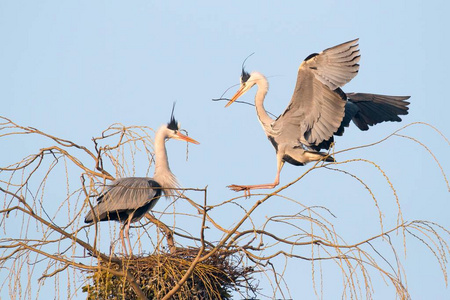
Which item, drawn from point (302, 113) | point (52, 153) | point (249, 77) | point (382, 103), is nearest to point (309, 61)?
point (302, 113)

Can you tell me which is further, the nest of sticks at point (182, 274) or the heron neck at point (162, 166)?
the heron neck at point (162, 166)

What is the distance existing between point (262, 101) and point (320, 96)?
1349 mm

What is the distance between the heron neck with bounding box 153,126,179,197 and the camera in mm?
8000

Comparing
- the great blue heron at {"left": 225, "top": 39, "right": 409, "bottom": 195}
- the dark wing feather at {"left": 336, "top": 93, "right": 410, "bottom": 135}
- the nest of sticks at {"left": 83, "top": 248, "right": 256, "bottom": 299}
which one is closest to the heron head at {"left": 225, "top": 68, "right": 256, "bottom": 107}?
the great blue heron at {"left": 225, "top": 39, "right": 409, "bottom": 195}

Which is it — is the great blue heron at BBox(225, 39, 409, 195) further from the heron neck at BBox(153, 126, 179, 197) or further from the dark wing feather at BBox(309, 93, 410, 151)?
the heron neck at BBox(153, 126, 179, 197)

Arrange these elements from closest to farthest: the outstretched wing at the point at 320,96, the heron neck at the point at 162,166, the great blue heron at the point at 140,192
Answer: the outstretched wing at the point at 320,96 < the great blue heron at the point at 140,192 < the heron neck at the point at 162,166

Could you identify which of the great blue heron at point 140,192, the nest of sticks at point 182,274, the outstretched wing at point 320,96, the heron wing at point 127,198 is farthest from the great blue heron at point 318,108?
the nest of sticks at point 182,274

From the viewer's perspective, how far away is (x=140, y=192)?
7555 millimetres

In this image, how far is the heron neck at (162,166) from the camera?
800 centimetres

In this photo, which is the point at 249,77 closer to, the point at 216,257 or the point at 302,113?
the point at 302,113

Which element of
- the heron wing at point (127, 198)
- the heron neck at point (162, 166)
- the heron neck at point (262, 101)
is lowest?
Answer: the heron wing at point (127, 198)

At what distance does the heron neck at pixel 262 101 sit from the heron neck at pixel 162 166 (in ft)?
4.22

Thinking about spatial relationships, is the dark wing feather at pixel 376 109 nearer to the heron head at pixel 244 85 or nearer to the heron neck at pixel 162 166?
the heron head at pixel 244 85

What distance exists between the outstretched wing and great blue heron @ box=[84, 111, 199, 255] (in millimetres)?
1247
